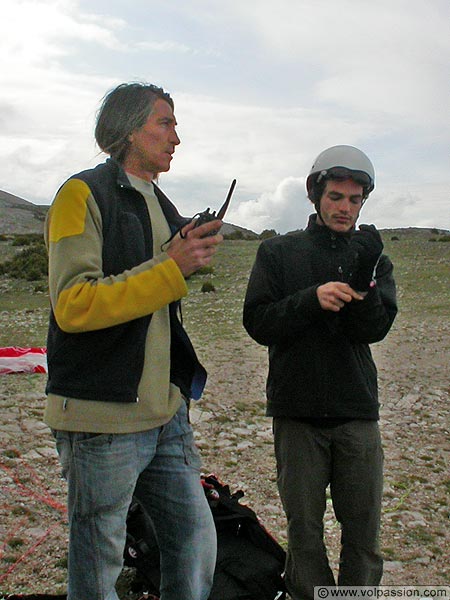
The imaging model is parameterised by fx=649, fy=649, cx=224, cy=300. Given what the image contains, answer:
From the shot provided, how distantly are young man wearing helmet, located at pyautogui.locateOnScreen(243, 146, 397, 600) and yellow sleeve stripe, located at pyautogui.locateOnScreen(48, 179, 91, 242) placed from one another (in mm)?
1175

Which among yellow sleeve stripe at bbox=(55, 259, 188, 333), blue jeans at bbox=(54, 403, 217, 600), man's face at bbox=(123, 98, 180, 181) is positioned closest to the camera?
yellow sleeve stripe at bbox=(55, 259, 188, 333)

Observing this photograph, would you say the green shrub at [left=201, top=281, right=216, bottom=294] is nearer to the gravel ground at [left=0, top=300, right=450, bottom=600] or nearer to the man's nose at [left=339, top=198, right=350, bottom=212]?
the gravel ground at [left=0, top=300, right=450, bottom=600]

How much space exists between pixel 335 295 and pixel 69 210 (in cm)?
127

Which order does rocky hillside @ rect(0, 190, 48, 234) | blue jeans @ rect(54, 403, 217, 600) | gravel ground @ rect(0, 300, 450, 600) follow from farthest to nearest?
rocky hillside @ rect(0, 190, 48, 234), gravel ground @ rect(0, 300, 450, 600), blue jeans @ rect(54, 403, 217, 600)

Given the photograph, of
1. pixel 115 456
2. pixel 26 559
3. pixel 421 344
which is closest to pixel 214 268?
pixel 421 344

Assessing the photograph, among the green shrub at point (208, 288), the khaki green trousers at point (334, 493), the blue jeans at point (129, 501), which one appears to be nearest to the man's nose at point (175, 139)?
the blue jeans at point (129, 501)

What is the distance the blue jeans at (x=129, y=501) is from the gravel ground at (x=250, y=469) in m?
1.20

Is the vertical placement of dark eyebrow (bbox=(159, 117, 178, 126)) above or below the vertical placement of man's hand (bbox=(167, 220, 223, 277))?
above

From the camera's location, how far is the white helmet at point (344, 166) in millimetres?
3164

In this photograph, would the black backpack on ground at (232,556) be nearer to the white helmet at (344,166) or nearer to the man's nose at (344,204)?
the man's nose at (344,204)

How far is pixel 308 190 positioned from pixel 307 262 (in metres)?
0.39

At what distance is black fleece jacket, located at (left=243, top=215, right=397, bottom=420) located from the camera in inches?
121

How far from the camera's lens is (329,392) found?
3.12m

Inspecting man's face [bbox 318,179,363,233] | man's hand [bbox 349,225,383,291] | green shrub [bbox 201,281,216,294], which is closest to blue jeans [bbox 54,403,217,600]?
man's hand [bbox 349,225,383,291]
